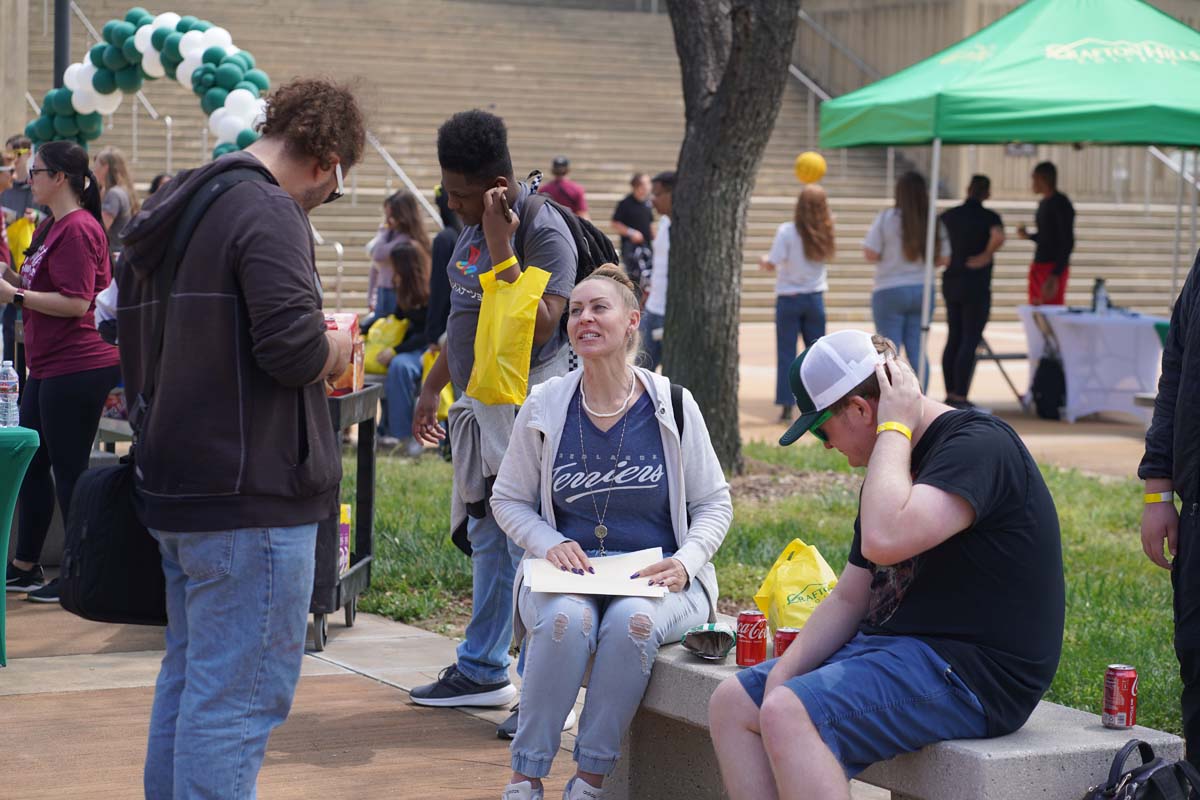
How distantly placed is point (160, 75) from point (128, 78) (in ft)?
0.77

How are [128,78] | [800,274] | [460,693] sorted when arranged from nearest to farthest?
[460,693], [128,78], [800,274]

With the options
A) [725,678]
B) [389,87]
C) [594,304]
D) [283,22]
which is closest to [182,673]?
[725,678]

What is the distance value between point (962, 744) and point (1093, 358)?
34.6 feet

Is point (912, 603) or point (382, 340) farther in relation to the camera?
point (382, 340)

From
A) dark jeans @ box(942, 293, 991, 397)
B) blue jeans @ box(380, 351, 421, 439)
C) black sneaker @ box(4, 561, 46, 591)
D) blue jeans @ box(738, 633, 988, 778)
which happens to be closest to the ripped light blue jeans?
blue jeans @ box(738, 633, 988, 778)

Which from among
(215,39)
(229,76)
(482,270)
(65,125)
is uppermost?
(215,39)

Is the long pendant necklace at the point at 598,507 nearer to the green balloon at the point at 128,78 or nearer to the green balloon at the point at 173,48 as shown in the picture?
the green balloon at the point at 173,48

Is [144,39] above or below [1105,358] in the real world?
A: above

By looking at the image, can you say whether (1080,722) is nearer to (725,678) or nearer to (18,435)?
(725,678)

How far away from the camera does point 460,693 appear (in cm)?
532

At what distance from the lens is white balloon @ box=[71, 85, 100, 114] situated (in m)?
11.0

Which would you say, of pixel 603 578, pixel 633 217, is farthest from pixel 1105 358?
pixel 603 578

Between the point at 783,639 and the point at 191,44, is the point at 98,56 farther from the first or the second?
the point at 783,639

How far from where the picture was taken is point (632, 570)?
4234mm
